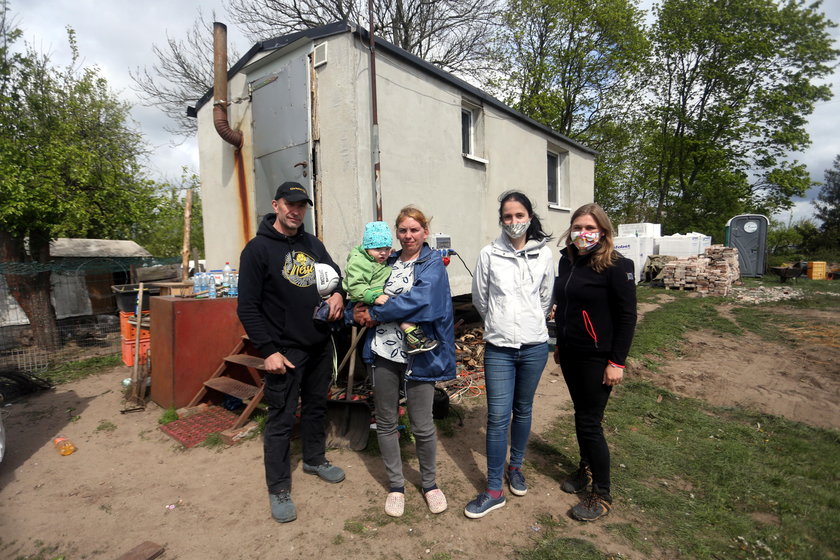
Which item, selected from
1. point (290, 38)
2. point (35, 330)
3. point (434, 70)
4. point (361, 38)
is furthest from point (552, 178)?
point (35, 330)

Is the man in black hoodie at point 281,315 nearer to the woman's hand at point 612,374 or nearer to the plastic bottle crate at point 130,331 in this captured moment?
the woman's hand at point 612,374

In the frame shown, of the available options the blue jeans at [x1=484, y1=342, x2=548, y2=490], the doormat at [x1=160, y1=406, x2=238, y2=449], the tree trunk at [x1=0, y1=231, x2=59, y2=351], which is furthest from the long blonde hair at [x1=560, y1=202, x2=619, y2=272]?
the tree trunk at [x1=0, y1=231, x2=59, y2=351]

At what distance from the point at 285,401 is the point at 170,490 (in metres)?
1.34

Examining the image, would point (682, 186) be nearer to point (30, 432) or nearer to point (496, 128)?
point (496, 128)

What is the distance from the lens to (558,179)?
9922mm

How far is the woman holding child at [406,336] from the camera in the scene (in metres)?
2.50

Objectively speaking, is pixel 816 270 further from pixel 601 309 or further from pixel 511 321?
pixel 511 321

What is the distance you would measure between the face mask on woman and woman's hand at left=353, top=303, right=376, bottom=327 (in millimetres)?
1385

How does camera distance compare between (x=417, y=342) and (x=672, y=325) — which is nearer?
(x=417, y=342)

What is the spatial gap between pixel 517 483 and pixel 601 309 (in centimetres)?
139

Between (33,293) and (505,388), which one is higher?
(33,293)

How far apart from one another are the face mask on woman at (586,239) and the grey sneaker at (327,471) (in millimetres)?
2422

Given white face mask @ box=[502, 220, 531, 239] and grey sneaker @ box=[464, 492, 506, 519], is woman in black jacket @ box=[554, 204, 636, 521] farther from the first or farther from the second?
grey sneaker @ box=[464, 492, 506, 519]

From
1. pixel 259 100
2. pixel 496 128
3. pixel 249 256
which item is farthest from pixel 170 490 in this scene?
pixel 496 128
